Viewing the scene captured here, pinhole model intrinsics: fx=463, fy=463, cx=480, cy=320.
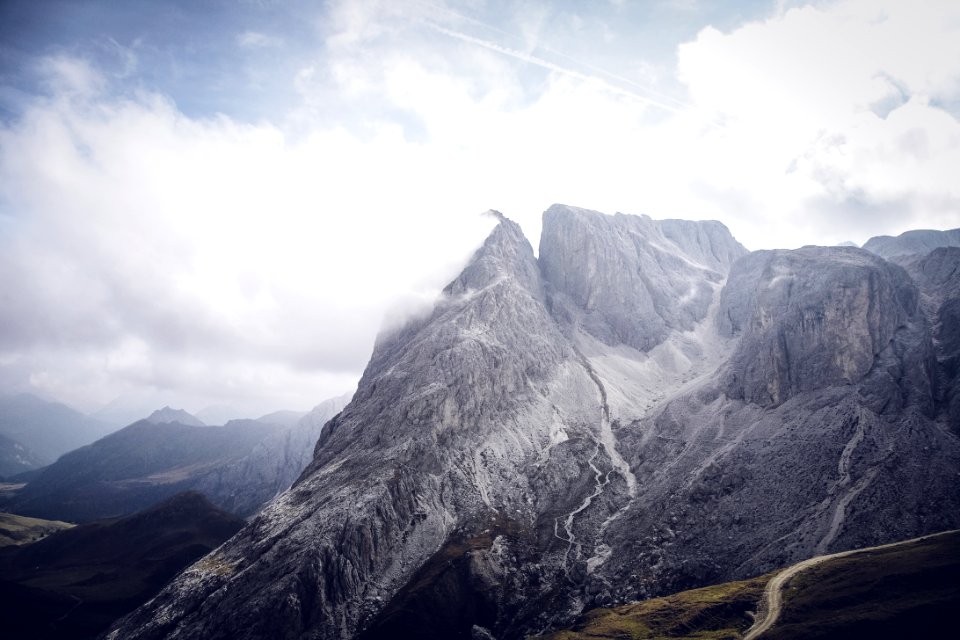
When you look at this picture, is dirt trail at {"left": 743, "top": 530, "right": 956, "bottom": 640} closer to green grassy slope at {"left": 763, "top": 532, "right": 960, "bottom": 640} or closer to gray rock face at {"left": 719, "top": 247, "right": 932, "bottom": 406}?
green grassy slope at {"left": 763, "top": 532, "right": 960, "bottom": 640}

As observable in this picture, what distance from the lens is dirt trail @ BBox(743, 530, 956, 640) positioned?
89500 mm

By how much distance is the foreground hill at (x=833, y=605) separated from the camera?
8094 cm

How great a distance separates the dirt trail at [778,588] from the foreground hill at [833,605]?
2.32 ft

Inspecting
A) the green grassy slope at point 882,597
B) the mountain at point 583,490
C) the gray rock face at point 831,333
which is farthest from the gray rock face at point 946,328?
the green grassy slope at point 882,597

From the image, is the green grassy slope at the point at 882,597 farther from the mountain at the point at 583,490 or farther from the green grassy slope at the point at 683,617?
the mountain at the point at 583,490

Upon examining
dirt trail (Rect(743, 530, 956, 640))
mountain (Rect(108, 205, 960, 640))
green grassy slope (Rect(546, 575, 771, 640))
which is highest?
mountain (Rect(108, 205, 960, 640))

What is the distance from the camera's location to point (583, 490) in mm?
161125

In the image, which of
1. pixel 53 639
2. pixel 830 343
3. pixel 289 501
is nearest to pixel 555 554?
pixel 289 501

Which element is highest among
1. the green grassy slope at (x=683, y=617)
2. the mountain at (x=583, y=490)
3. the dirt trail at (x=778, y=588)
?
the mountain at (x=583, y=490)

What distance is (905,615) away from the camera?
80.6m

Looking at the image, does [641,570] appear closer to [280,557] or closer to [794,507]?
[794,507]

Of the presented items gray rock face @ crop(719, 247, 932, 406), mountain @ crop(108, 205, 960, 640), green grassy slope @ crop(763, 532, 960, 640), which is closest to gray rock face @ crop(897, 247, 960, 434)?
mountain @ crop(108, 205, 960, 640)

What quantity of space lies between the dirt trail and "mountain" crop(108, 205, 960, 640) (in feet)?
16.2

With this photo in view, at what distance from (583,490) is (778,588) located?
6822cm
